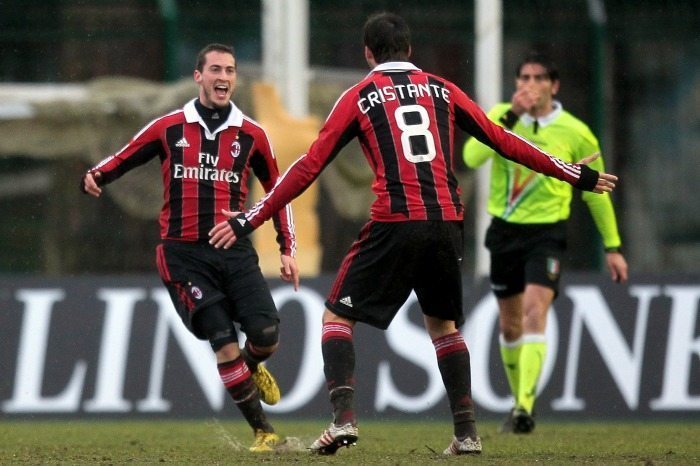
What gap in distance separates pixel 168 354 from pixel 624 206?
603 cm

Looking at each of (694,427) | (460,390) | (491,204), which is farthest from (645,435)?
(460,390)

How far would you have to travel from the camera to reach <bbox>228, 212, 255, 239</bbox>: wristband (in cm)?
818

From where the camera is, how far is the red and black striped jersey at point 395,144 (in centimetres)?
827

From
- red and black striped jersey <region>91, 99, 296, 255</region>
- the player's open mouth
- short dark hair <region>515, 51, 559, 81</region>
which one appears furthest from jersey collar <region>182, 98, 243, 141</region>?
short dark hair <region>515, 51, 559, 81</region>

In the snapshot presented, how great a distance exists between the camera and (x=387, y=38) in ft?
27.4

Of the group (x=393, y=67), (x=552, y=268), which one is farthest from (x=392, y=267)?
(x=552, y=268)

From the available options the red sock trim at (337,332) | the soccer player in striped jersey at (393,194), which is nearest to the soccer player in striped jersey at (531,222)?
the soccer player in striped jersey at (393,194)

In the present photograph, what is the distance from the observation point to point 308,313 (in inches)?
522

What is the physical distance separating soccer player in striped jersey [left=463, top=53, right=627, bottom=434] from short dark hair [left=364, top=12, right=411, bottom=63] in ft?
9.02

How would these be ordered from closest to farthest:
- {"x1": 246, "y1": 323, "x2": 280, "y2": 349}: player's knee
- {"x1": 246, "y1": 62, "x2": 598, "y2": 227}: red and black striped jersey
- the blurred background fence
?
{"x1": 246, "y1": 62, "x2": 598, "y2": 227}: red and black striped jersey → {"x1": 246, "y1": 323, "x2": 280, "y2": 349}: player's knee → the blurred background fence

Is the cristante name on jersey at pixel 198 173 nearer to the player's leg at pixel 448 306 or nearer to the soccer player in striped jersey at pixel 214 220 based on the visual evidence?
the soccer player in striped jersey at pixel 214 220

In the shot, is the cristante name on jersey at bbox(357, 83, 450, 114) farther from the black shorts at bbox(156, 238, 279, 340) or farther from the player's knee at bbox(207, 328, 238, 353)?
the player's knee at bbox(207, 328, 238, 353)

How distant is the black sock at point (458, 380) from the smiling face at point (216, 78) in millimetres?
1984

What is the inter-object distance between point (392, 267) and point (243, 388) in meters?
1.50
